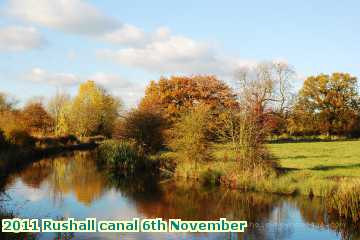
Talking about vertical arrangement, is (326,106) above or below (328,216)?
above

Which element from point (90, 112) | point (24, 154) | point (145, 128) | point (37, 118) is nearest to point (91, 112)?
point (90, 112)

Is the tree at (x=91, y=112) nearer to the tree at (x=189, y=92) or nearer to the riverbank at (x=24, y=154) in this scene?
the riverbank at (x=24, y=154)

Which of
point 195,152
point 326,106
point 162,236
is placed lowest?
point 162,236

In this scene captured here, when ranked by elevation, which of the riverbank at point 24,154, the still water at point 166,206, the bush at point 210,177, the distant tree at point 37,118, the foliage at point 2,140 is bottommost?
the still water at point 166,206

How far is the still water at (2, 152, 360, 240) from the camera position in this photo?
12.8m

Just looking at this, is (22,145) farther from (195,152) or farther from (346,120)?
(346,120)

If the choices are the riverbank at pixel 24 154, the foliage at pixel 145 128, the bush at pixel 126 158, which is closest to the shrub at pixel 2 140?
the riverbank at pixel 24 154

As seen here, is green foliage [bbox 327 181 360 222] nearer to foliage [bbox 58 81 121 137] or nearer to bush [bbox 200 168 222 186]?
bush [bbox 200 168 222 186]

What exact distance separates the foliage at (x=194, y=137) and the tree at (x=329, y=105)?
41.1 m

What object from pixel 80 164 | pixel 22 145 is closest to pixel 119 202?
pixel 80 164

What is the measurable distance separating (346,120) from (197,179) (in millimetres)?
47129

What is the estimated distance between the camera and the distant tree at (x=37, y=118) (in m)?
46.7

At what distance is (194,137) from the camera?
23.0 meters

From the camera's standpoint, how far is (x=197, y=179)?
22766mm
